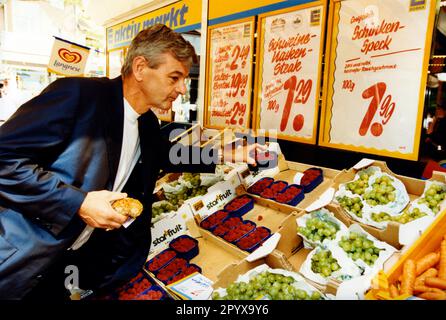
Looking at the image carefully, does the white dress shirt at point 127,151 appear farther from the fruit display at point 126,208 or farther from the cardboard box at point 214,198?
the cardboard box at point 214,198

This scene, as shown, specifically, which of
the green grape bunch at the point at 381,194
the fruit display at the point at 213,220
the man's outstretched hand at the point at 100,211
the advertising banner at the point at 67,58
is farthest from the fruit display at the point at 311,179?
the advertising banner at the point at 67,58

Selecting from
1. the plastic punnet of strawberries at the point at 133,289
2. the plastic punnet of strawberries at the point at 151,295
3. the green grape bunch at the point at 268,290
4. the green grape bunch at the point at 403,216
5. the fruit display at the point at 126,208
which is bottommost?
the plastic punnet of strawberries at the point at 133,289

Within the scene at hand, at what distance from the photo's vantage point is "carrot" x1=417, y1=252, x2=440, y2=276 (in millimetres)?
1718

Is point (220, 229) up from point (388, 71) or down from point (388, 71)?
down

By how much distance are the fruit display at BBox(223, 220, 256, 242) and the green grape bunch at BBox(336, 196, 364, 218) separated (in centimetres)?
74

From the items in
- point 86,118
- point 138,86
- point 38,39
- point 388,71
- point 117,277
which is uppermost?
point 38,39

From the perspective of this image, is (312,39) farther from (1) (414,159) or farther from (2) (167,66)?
(2) (167,66)

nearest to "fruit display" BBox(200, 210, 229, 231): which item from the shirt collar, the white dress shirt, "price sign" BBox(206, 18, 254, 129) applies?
the white dress shirt

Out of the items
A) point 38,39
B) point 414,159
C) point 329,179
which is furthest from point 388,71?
point 38,39

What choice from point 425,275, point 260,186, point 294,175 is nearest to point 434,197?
point 425,275

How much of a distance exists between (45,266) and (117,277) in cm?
62

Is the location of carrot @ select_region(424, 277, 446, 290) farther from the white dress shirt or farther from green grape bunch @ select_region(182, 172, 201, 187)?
green grape bunch @ select_region(182, 172, 201, 187)

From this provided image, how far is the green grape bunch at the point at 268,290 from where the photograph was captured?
5.58 ft

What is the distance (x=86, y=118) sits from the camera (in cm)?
170
